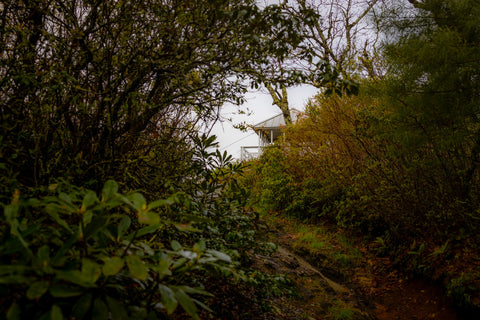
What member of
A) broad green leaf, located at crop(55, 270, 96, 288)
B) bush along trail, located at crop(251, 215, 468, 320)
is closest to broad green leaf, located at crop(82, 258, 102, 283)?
broad green leaf, located at crop(55, 270, 96, 288)

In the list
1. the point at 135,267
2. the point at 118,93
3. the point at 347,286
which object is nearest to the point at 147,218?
the point at 135,267

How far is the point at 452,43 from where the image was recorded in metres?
3.21

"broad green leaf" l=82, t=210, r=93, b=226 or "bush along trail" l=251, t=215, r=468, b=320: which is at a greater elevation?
"broad green leaf" l=82, t=210, r=93, b=226

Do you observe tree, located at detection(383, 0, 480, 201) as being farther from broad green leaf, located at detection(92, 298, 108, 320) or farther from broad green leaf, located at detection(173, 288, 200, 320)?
broad green leaf, located at detection(92, 298, 108, 320)

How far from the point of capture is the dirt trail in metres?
3.23

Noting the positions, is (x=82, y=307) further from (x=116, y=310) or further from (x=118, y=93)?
(x=118, y=93)

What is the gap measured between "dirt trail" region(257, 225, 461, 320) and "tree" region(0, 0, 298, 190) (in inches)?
91.5

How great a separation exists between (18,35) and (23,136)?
79 centimetres

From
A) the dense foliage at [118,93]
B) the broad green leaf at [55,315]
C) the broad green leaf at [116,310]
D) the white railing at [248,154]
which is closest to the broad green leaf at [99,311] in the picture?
the broad green leaf at [116,310]

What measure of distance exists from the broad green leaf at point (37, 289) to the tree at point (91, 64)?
3.53ft

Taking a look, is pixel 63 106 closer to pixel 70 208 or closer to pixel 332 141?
pixel 70 208

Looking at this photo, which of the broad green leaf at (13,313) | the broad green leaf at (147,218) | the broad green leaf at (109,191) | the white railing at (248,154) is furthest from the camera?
the white railing at (248,154)

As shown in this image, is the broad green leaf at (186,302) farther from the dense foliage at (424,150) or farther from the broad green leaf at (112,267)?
the dense foliage at (424,150)

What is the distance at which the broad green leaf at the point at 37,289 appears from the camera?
70 cm
